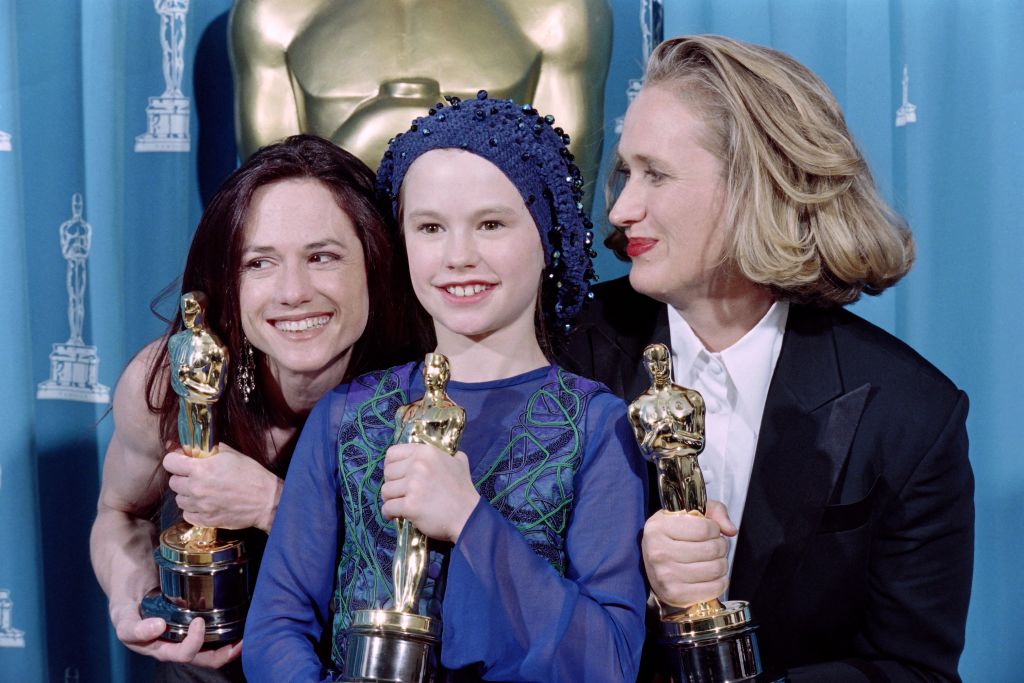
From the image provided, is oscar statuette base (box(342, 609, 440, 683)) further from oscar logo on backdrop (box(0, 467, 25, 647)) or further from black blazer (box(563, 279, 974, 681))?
oscar logo on backdrop (box(0, 467, 25, 647))

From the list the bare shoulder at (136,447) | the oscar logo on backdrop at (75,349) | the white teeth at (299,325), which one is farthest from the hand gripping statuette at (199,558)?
the oscar logo on backdrop at (75,349)

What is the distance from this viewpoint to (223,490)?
1201 mm

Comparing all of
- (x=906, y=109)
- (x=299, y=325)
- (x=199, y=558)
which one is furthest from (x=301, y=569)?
(x=906, y=109)

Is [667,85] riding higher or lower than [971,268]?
higher

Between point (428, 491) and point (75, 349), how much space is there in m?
1.08

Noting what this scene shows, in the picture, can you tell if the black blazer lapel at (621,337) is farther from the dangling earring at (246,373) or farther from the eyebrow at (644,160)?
the dangling earring at (246,373)

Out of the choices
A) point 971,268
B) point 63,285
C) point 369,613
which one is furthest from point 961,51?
point 63,285

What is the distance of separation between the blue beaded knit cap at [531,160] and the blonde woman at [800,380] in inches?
7.1

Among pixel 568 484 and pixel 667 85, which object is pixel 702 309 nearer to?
pixel 667 85

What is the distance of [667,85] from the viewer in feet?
4.37

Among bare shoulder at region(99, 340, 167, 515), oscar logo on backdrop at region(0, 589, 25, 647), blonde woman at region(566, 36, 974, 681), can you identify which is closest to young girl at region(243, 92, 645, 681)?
blonde woman at region(566, 36, 974, 681)

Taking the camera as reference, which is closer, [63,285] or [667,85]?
[667,85]

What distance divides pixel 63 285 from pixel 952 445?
1.31m

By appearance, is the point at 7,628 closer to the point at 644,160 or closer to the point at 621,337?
the point at 621,337
